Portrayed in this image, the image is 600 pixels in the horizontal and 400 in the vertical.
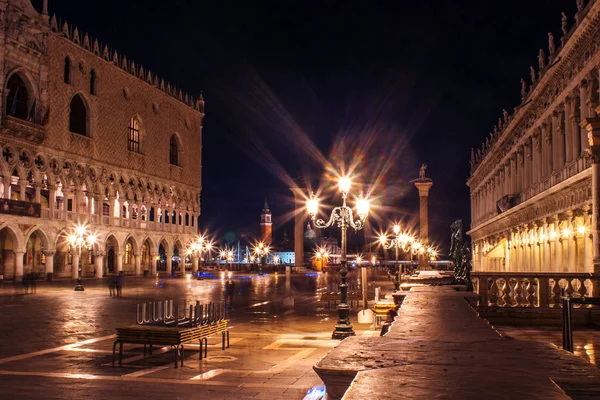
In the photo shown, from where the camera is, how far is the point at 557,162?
90.9ft

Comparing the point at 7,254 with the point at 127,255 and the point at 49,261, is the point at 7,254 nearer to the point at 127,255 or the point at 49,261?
Result: the point at 49,261

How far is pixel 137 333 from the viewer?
10250mm

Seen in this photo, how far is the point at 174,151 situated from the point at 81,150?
16.8 meters

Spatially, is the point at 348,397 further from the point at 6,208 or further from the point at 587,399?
the point at 6,208

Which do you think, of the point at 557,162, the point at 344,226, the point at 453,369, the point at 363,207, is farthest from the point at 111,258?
the point at 453,369

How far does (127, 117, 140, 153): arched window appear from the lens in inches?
2219

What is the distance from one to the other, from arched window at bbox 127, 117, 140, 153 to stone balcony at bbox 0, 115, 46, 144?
12.8 meters

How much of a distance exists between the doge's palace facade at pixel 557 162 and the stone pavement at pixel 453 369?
1115 centimetres

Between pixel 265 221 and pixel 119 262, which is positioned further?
pixel 265 221

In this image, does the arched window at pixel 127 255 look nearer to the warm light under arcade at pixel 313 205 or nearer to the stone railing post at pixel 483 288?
the warm light under arcade at pixel 313 205

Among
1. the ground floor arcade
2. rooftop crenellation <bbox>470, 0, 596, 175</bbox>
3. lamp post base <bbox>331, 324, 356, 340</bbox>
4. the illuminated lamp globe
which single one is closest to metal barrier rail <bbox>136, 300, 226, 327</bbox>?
lamp post base <bbox>331, 324, 356, 340</bbox>

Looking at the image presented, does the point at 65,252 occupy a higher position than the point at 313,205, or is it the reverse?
the point at 313,205

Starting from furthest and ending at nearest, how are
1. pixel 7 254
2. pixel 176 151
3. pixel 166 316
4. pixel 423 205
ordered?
1. pixel 176 151
2. pixel 423 205
3. pixel 7 254
4. pixel 166 316

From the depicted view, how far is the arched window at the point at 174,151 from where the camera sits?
6419 cm
